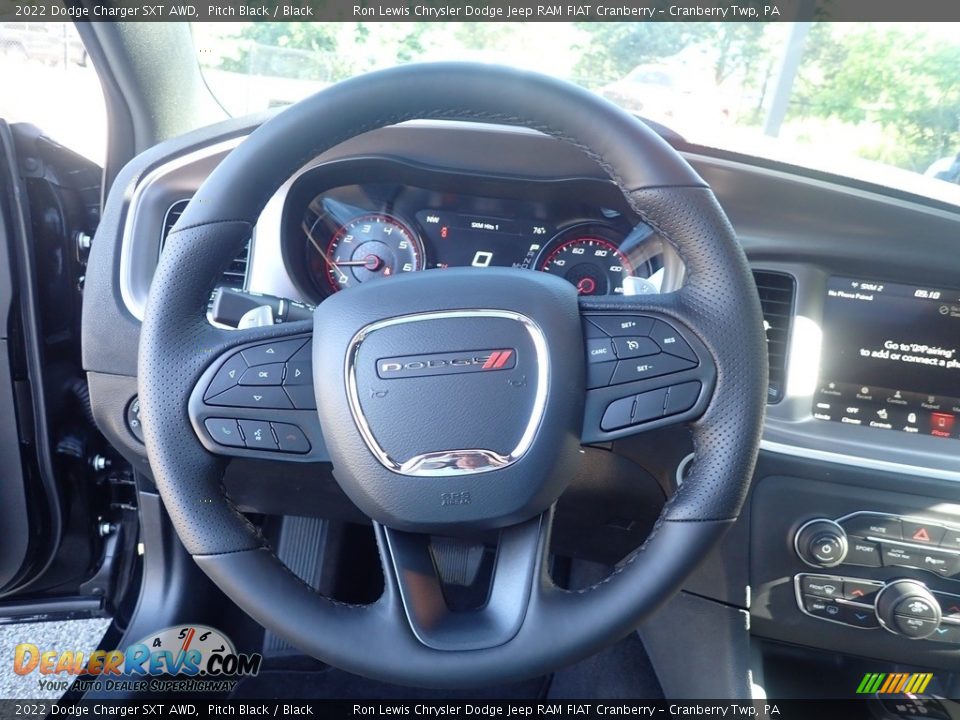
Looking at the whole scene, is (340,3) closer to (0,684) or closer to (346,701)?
(346,701)

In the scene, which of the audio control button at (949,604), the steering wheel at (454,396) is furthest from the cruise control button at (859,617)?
the steering wheel at (454,396)

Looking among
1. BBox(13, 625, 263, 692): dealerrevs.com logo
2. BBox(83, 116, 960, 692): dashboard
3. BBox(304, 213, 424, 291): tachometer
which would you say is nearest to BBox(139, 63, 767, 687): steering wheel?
BBox(83, 116, 960, 692): dashboard

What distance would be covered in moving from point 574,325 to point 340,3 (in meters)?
0.98

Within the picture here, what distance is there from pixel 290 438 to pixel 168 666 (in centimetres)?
103

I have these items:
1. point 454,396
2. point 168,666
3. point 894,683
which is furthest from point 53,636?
point 894,683

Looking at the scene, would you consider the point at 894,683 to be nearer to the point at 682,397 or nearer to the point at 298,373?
the point at 682,397

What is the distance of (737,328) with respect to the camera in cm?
90

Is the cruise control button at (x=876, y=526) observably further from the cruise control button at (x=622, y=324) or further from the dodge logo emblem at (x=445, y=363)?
the dodge logo emblem at (x=445, y=363)

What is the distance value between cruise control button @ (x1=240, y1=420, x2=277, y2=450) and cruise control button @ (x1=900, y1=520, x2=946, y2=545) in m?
1.04

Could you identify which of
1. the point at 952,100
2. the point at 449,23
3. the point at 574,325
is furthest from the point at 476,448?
the point at 952,100

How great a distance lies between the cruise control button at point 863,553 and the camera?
1.28 m

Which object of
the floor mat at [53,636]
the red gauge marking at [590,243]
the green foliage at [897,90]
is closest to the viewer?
the red gauge marking at [590,243]

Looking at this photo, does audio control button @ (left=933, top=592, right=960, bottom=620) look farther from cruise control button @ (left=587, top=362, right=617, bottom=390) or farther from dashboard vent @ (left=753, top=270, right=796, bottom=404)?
cruise control button @ (left=587, top=362, right=617, bottom=390)

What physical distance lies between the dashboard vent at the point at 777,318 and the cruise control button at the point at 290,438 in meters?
0.79
